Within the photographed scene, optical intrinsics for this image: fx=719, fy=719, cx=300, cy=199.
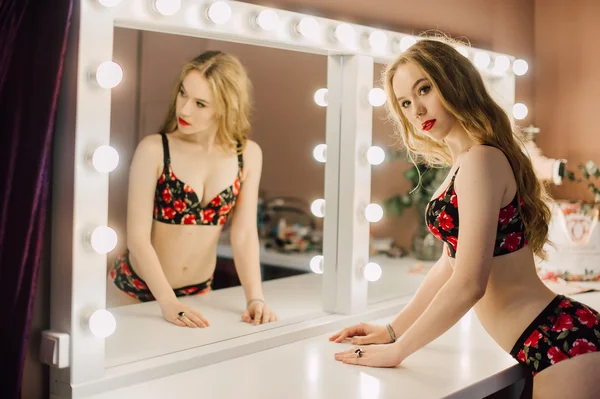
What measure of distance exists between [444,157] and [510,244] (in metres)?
0.33

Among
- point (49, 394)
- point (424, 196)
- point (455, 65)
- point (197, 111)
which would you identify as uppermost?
point (455, 65)

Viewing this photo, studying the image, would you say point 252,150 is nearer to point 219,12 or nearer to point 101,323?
point 219,12

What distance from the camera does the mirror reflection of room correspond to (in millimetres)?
1478

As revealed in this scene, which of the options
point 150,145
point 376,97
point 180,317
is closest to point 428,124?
point 376,97

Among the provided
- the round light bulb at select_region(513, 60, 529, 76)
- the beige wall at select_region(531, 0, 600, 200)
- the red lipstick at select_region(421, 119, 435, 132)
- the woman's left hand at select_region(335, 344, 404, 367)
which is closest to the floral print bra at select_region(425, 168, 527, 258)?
the red lipstick at select_region(421, 119, 435, 132)

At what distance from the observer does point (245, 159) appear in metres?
1.74

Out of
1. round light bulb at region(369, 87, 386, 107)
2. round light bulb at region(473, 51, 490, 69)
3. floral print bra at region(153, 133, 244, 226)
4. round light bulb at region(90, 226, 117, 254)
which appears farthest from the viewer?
round light bulb at region(473, 51, 490, 69)

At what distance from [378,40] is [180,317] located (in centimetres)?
90

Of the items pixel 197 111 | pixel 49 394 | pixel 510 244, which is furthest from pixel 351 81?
pixel 49 394

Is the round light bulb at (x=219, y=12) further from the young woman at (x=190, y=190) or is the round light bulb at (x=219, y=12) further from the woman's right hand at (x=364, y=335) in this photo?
the woman's right hand at (x=364, y=335)

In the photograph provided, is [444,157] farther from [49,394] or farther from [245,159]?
[49,394]

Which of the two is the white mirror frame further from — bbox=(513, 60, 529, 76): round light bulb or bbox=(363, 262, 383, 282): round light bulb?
bbox=(513, 60, 529, 76): round light bulb

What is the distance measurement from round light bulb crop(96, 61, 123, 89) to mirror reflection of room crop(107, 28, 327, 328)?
3.0 inches

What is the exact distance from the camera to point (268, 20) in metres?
1.63
